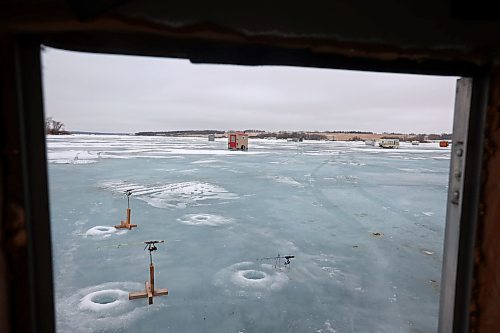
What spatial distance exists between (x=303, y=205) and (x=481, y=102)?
852 cm

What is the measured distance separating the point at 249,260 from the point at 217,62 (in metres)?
4.84

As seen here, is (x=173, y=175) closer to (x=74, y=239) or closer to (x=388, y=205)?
(x=74, y=239)

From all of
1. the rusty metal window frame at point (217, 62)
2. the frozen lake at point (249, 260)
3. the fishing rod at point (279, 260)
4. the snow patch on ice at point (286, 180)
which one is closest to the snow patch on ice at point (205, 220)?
→ the frozen lake at point (249, 260)

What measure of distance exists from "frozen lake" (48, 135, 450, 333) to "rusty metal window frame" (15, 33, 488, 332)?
2.55 m

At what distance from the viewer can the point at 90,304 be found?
4.14 metres

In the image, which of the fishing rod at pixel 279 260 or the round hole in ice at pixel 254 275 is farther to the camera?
the fishing rod at pixel 279 260

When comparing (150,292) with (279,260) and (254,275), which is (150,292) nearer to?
(254,275)

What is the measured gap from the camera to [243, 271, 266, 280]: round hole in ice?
502cm

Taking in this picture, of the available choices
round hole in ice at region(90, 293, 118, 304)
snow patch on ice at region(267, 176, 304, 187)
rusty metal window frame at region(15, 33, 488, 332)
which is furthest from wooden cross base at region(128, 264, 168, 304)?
snow patch on ice at region(267, 176, 304, 187)

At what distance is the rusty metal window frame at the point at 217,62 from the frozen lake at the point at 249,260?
2552mm

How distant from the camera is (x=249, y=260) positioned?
5.68 meters

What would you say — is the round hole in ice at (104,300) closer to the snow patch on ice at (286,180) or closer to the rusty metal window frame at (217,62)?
the rusty metal window frame at (217,62)

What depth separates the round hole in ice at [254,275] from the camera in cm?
502

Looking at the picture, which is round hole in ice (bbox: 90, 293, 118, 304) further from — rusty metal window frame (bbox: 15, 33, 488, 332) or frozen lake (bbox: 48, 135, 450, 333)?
rusty metal window frame (bbox: 15, 33, 488, 332)
